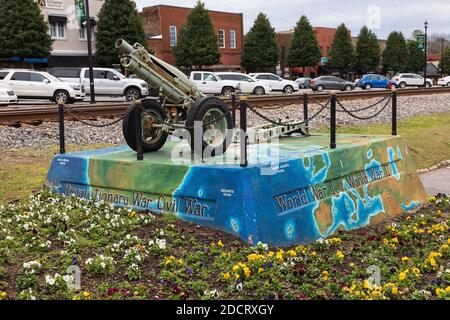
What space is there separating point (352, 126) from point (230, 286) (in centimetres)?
1366

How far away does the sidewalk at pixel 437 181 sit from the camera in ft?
38.4

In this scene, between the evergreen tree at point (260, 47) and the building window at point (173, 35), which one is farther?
the evergreen tree at point (260, 47)

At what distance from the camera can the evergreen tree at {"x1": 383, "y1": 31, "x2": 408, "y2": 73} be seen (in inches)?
3091

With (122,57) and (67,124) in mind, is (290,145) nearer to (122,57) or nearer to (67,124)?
(122,57)

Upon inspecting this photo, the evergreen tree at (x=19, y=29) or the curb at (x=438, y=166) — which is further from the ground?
the evergreen tree at (x=19, y=29)

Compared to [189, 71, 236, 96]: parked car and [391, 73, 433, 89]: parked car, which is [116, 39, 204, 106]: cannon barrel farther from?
[391, 73, 433, 89]: parked car

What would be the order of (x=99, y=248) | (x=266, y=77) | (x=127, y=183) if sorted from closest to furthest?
(x=99, y=248), (x=127, y=183), (x=266, y=77)

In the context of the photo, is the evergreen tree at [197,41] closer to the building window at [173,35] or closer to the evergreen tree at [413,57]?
the building window at [173,35]

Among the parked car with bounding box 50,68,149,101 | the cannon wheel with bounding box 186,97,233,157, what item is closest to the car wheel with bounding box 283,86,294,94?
the parked car with bounding box 50,68,149,101

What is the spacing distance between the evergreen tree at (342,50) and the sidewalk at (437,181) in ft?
195

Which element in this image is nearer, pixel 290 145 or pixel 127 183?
pixel 127 183

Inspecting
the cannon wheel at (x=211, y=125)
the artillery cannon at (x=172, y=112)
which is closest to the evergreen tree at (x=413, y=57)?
the artillery cannon at (x=172, y=112)

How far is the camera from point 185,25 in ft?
174
